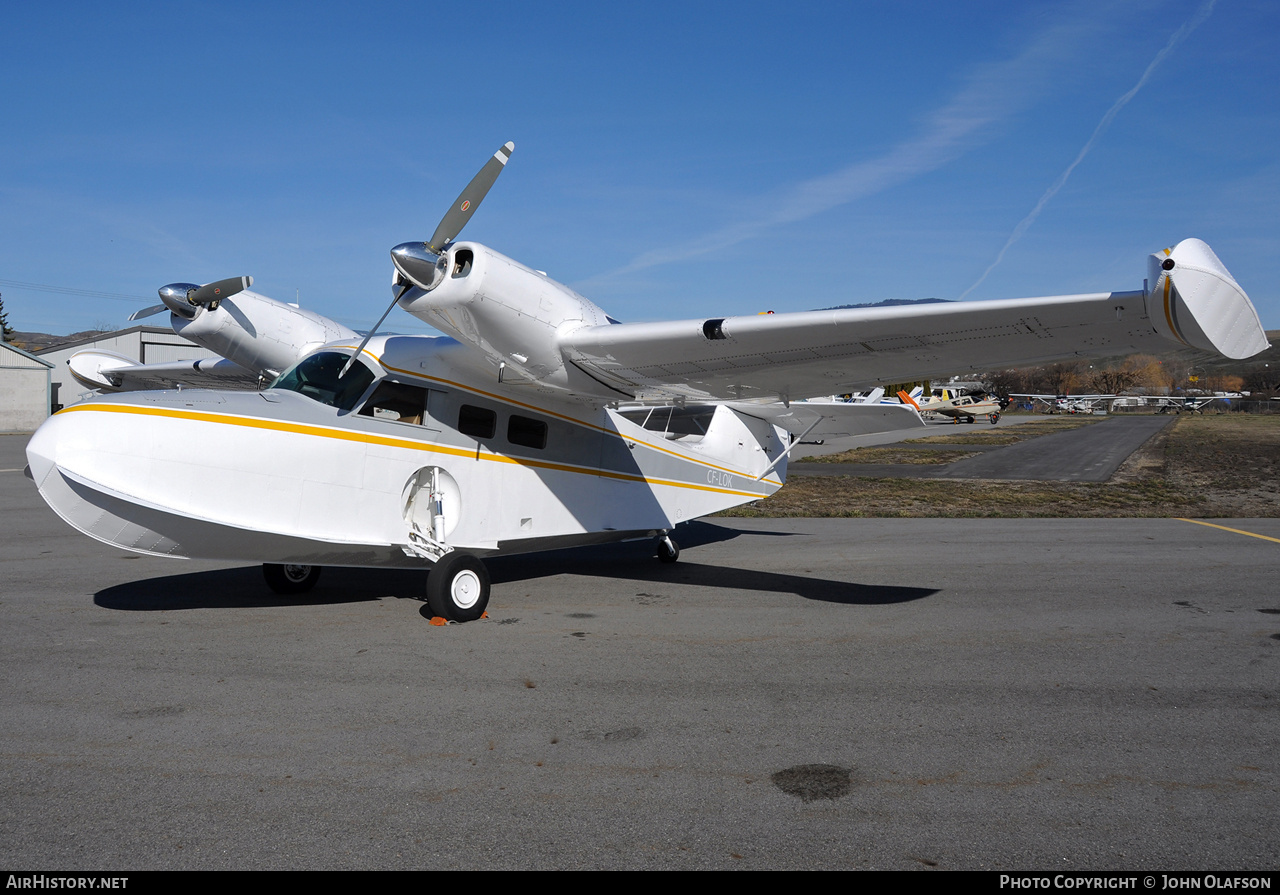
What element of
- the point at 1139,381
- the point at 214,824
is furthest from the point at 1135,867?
the point at 1139,381

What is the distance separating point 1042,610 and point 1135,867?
500cm


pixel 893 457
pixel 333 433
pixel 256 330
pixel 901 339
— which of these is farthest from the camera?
pixel 893 457

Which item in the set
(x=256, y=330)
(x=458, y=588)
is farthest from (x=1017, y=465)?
(x=256, y=330)

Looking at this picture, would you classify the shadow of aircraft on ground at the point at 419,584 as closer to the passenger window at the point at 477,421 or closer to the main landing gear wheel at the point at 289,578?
the main landing gear wheel at the point at 289,578

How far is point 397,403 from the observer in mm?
7621

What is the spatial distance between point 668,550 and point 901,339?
533 centimetres

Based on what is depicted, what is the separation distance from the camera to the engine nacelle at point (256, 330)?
9.15m

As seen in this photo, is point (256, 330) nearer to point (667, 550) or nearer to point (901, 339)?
point (667, 550)

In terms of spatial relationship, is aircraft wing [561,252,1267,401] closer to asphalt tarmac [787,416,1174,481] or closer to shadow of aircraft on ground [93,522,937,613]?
shadow of aircraft on ground [93,522,937,613]

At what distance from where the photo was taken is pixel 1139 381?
174 metres

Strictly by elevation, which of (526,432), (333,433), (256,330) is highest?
(256,330)

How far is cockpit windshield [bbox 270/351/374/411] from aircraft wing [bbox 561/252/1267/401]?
79.6 inches

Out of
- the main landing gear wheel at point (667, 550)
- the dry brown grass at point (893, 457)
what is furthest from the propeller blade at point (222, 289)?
the dry brown grass at point (893, 457)

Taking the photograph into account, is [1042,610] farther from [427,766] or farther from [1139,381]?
[1139,381]
